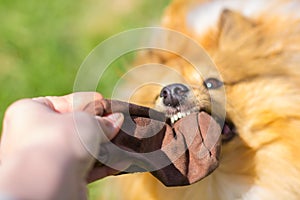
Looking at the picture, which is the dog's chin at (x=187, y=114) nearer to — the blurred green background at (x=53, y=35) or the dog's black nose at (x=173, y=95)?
the dog's black nose at (x=173, y=95)

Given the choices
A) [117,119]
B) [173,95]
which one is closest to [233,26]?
[173,95]

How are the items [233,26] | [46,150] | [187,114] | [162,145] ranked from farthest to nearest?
[233,26]
[187,114]
[162,145]
[46,150]

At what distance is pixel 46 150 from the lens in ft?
4.73

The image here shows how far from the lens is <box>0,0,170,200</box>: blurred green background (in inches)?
159

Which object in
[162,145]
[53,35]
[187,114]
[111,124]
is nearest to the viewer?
[111,124]

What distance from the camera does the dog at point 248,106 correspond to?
2537 mm

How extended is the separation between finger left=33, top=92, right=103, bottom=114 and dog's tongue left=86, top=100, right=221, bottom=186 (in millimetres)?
35

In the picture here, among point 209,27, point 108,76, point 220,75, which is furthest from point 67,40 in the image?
point 220,75

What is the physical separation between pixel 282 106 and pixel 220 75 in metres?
0.26

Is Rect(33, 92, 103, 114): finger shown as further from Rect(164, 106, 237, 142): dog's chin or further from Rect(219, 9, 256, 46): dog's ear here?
Rect(219, 9, 256, 46): dog's ear

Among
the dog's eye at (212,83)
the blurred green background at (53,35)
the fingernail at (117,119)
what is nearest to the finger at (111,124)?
the fingernail at (117,119)

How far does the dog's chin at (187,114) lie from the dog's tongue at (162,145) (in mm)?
28

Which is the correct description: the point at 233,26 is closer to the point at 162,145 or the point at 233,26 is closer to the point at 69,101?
the point at 162,145

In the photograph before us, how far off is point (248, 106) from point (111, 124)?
0.95 m
